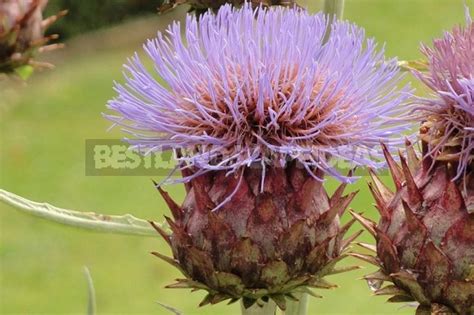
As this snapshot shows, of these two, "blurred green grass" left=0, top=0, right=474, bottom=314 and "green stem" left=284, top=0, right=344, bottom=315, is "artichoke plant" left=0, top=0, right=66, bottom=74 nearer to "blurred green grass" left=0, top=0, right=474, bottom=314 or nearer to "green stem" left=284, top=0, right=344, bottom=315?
"green stem" left=284, top=0, right=344, bottom=315

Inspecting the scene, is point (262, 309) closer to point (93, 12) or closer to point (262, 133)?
point (262, 133)

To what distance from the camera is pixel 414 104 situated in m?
1.10

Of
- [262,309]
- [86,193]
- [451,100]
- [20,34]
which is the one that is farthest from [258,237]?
[86,193]

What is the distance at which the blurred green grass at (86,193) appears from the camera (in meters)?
3.19

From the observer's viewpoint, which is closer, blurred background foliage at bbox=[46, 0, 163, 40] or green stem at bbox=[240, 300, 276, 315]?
green stem at bbox=[240, 300, 276, 315]

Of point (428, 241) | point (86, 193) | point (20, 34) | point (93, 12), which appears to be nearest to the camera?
point (428, 241)

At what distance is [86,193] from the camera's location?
377 cm

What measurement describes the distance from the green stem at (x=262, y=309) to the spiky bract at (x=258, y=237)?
0.18 feet

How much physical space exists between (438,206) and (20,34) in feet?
2.36

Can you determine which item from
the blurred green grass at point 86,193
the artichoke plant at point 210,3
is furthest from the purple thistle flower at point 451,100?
the blurred green grass at point 86,193

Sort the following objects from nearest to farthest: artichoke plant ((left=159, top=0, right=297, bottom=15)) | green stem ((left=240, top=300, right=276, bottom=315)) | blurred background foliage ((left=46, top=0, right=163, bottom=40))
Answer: green stem ((left=240, top=300, right=276, bottom=315)) < artichoke plant ((left=159, top=0, right=297, bottom=15)) < blurred background foliage ((left=46, top=0, right=163, bottom=40))

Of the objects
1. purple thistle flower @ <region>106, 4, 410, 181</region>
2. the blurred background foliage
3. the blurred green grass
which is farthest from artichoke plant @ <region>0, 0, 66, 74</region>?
the blurred background foliage

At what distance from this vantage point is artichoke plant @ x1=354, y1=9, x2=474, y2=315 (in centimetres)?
102

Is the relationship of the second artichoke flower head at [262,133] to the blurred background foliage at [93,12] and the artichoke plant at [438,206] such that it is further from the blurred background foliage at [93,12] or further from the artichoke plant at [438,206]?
the blurred background foliage at [93,12]
